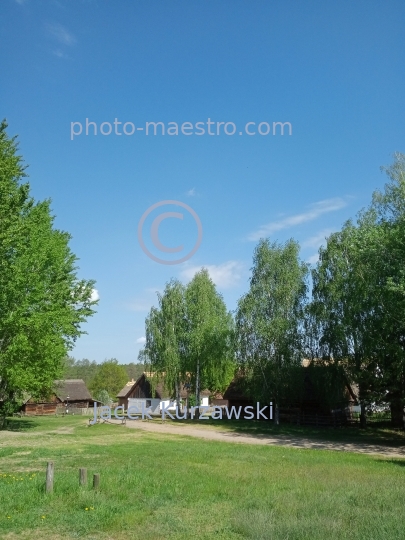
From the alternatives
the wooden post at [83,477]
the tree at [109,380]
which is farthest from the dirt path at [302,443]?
the tree at [109,380]

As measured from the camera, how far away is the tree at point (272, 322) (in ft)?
142

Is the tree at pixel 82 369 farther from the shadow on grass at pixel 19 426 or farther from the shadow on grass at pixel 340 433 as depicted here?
the shadow on grass at pixel 340 433

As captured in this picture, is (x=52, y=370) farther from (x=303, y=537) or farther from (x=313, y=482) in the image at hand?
(x=303, y=537)

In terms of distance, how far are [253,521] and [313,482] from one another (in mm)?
5601

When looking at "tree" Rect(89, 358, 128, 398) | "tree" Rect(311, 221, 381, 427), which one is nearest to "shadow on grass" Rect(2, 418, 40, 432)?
"tree" Rect(311, 221, 381, 427)

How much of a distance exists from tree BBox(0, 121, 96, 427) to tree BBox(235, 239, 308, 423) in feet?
49.0

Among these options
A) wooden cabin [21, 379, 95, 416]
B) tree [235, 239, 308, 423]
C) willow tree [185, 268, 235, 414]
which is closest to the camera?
tree [235, 239, 308, 423]

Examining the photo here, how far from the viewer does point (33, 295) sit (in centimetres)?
2994

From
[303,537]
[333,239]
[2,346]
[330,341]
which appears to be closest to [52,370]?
[2,346]

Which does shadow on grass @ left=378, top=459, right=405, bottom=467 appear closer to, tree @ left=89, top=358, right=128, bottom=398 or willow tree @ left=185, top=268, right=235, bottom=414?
willow tree @ left=185, top=268, right=235, bottom=414

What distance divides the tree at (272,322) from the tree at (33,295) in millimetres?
14947

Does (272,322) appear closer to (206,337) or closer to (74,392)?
(206,337)

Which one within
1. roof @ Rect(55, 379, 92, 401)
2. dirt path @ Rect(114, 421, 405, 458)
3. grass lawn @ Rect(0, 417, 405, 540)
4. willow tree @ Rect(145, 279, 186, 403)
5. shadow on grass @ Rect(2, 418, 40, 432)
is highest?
willow tree @ Rect(145, 279, 186, 403)

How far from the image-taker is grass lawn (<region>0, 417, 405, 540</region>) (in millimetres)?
9734
